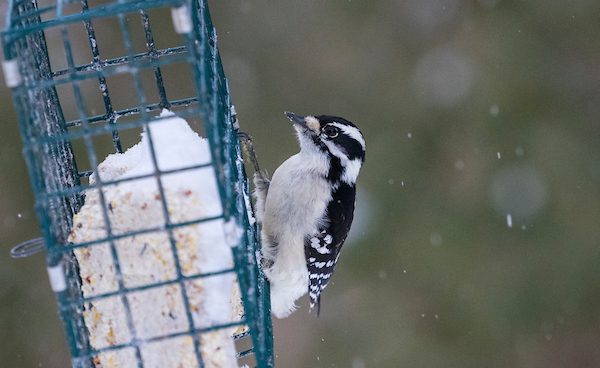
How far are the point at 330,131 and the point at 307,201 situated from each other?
38 cm

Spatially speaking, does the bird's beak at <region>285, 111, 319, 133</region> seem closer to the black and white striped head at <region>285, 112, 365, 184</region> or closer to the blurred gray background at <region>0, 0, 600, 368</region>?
the black and white striped head at <region>285, 112, 365, 184</region>

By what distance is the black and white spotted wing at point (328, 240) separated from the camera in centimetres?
464

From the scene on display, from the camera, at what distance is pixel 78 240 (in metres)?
3.20

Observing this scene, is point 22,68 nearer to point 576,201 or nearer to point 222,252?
point 222,252

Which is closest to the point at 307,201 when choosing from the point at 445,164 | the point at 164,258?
the point at 164,258

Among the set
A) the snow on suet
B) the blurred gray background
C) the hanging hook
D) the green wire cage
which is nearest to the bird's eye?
the green wire cage

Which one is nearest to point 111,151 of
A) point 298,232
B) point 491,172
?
point 298,232

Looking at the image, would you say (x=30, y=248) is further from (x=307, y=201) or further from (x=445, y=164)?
(x=445, y=164)

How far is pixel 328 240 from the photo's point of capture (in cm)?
467

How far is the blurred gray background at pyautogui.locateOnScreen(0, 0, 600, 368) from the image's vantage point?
6918 millimetres

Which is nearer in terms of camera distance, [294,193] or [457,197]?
[294,193]

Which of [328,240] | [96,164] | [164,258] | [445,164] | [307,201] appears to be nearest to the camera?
[96,164]

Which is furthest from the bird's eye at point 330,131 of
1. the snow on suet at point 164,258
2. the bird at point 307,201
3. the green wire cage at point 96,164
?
the snow on suet at point 164,258

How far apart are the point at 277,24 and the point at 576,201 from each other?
2762mm
